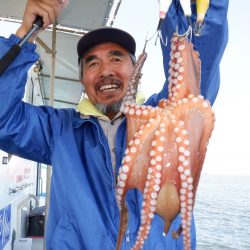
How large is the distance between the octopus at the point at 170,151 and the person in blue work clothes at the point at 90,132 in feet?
1.04

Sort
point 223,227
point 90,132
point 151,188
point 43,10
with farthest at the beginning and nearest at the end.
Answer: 1. point 223,227
2. point 90,132
3. point 43,10
4. point 151,188

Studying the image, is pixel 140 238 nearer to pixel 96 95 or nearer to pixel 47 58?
pixel 96 95

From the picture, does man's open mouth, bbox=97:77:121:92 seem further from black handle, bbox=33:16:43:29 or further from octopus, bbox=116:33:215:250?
octopus, bbox=116:33:215:250

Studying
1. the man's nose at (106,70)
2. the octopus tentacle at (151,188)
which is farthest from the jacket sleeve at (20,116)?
the octopus tentacle at (151,188)

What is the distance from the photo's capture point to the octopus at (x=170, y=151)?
1705 mm

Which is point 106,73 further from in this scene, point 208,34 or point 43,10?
point 208,34

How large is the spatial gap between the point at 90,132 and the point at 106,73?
18.0 inches

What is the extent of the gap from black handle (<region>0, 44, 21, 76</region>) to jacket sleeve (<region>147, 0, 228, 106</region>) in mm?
918

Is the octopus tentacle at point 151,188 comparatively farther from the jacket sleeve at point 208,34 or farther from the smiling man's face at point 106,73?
the smiling man's face at point 106,73

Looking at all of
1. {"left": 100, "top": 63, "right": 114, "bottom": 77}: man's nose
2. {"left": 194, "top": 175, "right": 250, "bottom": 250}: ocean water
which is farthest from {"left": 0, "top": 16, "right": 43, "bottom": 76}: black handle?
{"left": 194, "top": 175, "right": 250, "bottom": 250}: ocean water

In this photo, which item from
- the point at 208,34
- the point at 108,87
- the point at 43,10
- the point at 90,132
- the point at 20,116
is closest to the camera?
the point at 208,34

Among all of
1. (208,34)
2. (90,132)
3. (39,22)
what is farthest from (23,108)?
(208,34)

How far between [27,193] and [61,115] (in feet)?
16.4

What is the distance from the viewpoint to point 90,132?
2.58 meters
